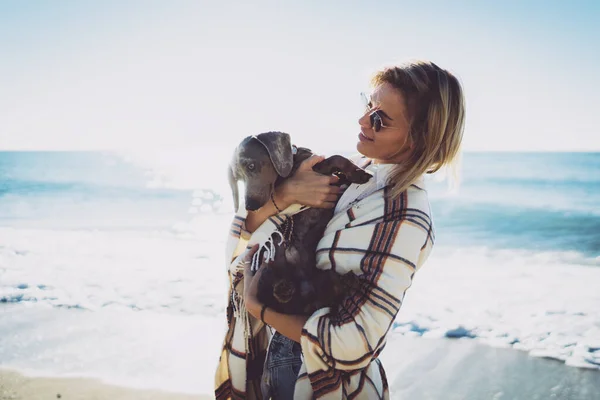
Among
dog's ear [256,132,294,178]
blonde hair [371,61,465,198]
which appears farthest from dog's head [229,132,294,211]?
blonde hair [371,61,465,198]

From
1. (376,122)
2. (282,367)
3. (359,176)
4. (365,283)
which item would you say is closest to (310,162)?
(359,176)

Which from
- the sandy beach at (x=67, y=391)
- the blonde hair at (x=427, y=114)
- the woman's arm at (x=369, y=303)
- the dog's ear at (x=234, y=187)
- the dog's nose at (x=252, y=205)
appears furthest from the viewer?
the sandy beach at (x=67, y=391)

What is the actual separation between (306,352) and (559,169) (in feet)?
88.4

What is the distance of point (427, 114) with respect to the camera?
5.47 feet

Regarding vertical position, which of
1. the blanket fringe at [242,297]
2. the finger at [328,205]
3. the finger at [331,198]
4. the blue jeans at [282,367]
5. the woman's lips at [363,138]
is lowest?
the blue jeans at [282,367]

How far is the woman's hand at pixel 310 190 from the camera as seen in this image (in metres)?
1.86

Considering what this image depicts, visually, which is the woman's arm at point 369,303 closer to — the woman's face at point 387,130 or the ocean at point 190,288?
the woman's face at point 387,130

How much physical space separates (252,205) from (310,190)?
0.85 ft

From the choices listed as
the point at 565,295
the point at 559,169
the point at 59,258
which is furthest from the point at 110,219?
the point at 559,169

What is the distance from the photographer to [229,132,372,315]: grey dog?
1.70 meters

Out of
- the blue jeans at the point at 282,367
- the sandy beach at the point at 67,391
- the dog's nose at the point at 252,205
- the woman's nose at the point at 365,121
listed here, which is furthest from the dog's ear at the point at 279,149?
the sandy beach at the point at 67,391

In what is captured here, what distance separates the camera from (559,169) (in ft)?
82.6

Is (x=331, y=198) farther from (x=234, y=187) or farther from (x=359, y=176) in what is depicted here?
(x=234, y=187)

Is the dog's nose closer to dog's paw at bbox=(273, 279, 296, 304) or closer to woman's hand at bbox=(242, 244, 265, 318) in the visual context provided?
woman's hand at bbox=(242, 244, 265, 318)
